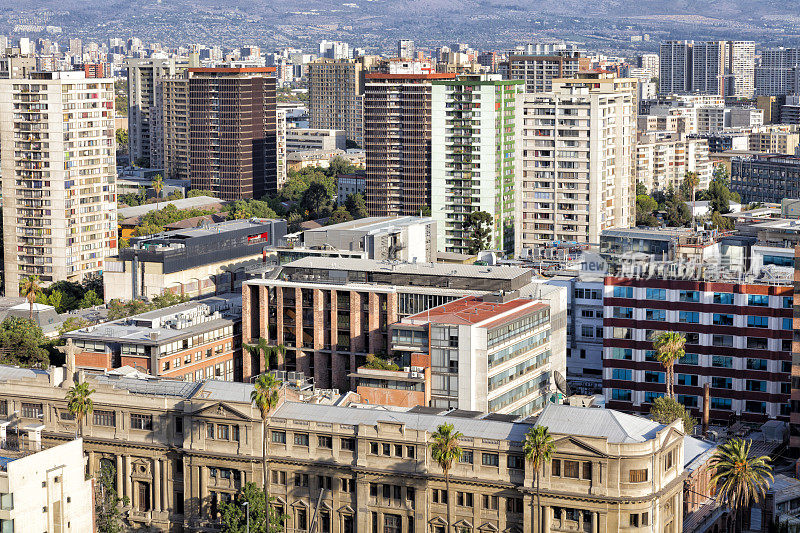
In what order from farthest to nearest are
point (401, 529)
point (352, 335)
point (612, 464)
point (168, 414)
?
point (352, 335), point (168, 414), point (401, 529), point (612, 464)

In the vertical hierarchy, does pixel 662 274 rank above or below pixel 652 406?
above

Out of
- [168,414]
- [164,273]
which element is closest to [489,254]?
[164,273]

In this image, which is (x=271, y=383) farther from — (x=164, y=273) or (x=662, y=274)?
(x=164, y=273)

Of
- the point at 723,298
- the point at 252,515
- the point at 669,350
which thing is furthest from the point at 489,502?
the point at 723,298

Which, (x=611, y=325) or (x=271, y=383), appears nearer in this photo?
(x=271, y=383)

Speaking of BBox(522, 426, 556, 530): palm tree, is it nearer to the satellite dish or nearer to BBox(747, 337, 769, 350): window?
the satellite dish

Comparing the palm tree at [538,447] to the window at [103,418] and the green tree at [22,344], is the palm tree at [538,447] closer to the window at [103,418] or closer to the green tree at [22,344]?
the window at [103,418]

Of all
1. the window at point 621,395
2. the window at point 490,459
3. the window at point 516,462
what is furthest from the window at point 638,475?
Result: the window at point 621,395
